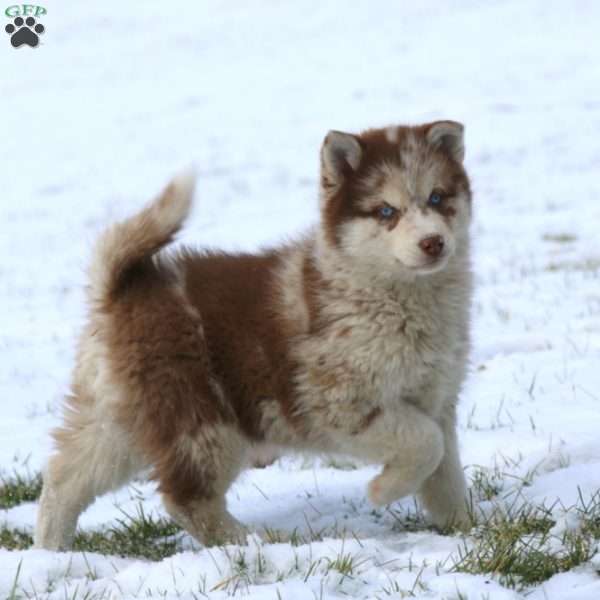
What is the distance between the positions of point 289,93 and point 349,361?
21.2 metres

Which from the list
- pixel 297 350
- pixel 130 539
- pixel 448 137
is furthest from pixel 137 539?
pixel 448 137

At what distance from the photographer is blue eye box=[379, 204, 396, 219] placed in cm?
496

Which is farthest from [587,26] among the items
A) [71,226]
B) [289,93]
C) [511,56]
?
[71,226]

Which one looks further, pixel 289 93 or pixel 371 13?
pixel 371 13

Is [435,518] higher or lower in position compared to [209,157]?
lower

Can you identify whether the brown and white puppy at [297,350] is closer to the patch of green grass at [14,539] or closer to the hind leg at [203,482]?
the hind leg at [203,482]

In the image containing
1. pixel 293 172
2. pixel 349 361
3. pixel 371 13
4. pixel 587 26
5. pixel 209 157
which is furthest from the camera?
pixel 371 13

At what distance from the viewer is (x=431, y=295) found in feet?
16.6

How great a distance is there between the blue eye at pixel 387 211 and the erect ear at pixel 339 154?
0.25 meters

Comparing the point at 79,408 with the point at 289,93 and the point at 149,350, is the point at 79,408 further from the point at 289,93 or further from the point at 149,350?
the point at 289,93

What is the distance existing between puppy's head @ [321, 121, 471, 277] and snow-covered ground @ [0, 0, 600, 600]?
3.49 ft

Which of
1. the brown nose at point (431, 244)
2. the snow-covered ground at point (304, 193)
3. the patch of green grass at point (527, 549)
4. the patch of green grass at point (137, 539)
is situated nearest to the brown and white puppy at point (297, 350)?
the brown nose at point (431, 244)

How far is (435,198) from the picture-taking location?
5004 millimetres

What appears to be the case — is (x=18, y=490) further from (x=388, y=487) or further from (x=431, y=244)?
(x=431, y=244)
